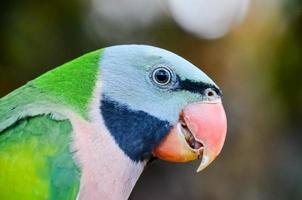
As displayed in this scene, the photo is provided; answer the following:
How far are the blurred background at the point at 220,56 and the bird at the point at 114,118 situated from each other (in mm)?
2839

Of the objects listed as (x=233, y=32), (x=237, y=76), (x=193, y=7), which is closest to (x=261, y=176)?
(x=237, y=76)

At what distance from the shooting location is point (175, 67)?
1.77m

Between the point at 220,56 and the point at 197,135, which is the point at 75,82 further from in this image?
the point at 220,56

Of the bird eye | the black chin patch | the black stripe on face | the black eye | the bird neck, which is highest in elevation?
the black eye

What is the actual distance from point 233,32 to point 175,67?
15.4ft

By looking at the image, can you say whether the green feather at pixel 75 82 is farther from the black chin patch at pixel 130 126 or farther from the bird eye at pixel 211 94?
the bird eye at pixel 211 94

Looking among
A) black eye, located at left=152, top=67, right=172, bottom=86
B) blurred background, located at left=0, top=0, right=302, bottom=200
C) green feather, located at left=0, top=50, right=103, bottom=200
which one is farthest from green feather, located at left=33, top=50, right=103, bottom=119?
blurred background, located at left=0, top=0, right=302, bottom=200

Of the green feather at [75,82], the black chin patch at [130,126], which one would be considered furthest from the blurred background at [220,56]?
the black chin patch at [130,126]

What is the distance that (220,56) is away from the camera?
613 centimetres

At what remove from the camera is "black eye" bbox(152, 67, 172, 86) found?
5.78 feet

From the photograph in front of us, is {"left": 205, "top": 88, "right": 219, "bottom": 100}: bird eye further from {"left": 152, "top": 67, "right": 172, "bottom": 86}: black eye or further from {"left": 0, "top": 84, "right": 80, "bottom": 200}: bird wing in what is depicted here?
{"left": 0, "top": 84, "right": 80, "bottom": 200}: bird wing

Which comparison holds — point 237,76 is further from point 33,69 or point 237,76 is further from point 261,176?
point 33,69

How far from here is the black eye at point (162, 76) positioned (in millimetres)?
1762

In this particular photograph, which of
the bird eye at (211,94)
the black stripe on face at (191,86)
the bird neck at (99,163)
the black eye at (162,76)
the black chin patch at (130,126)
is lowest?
the bird neck at (99,163)
